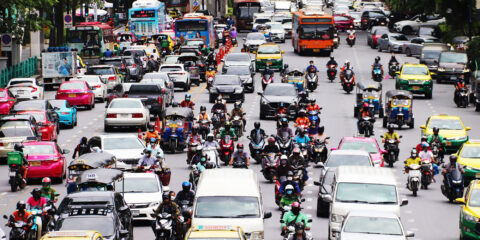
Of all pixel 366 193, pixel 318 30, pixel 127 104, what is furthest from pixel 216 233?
pixel 318 30

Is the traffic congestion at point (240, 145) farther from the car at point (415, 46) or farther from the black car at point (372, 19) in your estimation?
the black car at point (372, 19)

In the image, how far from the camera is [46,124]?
4266cm

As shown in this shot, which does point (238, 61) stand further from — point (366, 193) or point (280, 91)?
point (366, 193)

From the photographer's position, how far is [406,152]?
1683 inches

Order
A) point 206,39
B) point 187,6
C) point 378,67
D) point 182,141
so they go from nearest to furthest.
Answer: point 182,141
point 378,67
point 206,39
point 187,6

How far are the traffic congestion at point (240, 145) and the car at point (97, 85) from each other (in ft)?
0.25

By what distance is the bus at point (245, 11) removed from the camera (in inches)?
4065

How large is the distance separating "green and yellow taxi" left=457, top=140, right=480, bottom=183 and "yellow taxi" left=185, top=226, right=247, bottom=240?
1508cm

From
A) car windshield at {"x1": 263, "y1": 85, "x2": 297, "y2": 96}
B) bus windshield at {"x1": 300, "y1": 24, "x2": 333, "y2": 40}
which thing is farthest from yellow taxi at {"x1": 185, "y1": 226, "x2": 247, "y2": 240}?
bus windshield at {"x1": 300, "y1": 24, "x2": 333, "y2": 40}

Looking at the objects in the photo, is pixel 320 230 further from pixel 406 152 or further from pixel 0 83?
pixel 0 83

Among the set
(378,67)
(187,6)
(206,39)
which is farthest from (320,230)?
(187,6)

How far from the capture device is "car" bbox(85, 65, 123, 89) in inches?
2319

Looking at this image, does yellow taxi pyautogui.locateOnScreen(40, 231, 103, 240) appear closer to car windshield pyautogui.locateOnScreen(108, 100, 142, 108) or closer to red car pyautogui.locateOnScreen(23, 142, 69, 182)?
red car pyautogui.locateOnScreen(23, 142, 69, 182)

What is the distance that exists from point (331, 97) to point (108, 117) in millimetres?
16437
